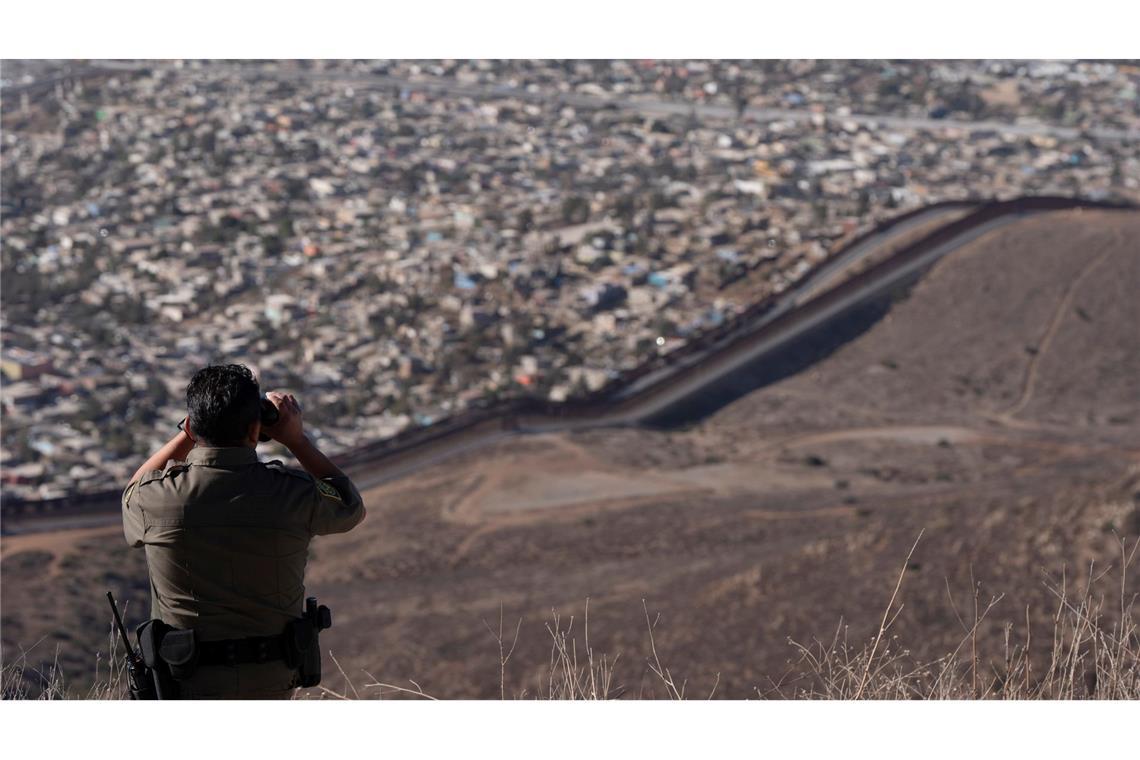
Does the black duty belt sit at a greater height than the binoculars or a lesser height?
lesser

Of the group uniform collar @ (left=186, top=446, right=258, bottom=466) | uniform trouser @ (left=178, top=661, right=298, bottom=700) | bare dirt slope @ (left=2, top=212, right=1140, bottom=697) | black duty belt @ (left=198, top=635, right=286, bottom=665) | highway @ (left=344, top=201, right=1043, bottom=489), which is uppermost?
uniform collar @ (left=186, top=446, right=258, bottom=466)

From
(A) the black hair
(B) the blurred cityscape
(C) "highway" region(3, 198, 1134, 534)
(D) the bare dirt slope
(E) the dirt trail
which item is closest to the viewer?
(A) the black hair

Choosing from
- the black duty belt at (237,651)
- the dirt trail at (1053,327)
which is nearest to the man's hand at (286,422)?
the black duty belt at (237,651)

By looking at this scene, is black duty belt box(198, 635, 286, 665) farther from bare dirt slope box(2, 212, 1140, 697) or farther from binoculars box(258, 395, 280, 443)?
bare dirt slope box(2, 212, 1140, 697)

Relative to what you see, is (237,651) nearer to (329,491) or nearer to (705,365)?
(329,491)

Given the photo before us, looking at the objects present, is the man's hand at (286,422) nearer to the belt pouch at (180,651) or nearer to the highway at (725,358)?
the belt pouch at (180,651)

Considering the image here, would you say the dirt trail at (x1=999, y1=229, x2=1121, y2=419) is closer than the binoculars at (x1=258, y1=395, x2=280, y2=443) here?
No

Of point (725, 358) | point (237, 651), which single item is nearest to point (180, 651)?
point (237, 651)

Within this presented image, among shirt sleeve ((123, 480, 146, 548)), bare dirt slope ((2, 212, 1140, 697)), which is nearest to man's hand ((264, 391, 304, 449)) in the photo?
shirt sleeve ((123, 480, 146, 548))

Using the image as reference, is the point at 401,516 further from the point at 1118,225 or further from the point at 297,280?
the point at 1118,225
